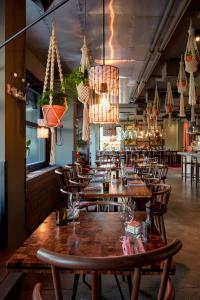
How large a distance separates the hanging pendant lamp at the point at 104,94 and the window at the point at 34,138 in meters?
2.41

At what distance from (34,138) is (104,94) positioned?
10.7 feet

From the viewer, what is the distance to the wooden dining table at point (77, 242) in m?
1.55

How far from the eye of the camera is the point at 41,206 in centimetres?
571

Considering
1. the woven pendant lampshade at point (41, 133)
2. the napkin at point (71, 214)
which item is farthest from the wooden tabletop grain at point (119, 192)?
the woven pendant lampshade at point (41, 133)

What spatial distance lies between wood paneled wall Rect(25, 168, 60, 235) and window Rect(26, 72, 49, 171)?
0.47 m

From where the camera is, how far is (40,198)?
5.65m

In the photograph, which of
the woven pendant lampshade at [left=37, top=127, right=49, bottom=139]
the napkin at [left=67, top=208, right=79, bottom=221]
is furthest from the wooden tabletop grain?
the woven pendant lampshade at [left=37, top=127, right=49, bottom=139]

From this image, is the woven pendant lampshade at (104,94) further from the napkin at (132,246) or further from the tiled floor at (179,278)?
the napkin at (132,246)

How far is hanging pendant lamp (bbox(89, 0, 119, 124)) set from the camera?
3.78 meters

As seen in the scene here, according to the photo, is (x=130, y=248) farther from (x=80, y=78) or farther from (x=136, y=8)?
(x=136, y=8)

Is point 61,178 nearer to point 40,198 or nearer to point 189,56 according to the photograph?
point 40,198

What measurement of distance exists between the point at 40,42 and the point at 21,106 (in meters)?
2.44

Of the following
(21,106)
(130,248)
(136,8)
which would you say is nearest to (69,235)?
(130,248)

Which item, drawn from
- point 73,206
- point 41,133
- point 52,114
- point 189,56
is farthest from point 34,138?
point 73,206
